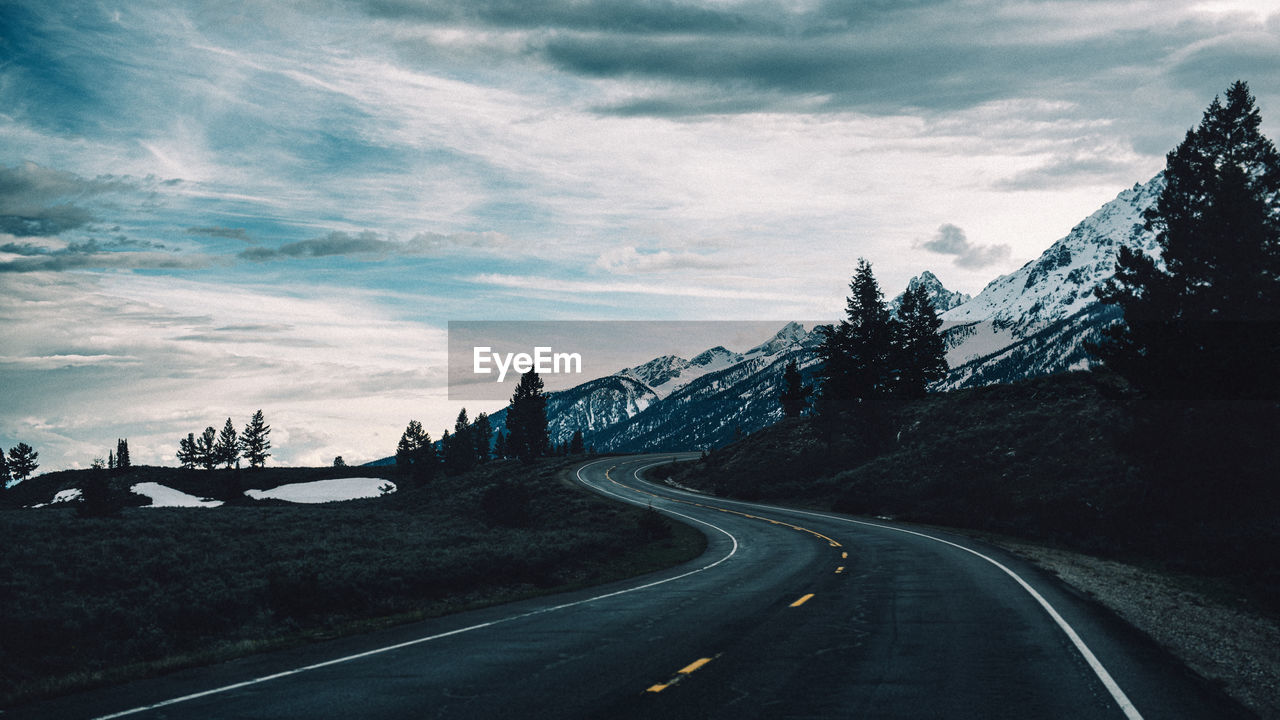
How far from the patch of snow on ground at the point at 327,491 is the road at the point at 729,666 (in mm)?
75624

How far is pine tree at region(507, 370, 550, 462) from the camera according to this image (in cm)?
8775

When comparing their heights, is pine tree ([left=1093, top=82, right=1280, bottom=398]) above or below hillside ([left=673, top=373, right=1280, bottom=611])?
above

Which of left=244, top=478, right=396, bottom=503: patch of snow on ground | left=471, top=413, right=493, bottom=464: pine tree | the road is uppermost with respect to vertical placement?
left=471, top=413, right=493, bottom=464: pine tree

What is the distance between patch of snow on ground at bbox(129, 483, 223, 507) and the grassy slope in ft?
167

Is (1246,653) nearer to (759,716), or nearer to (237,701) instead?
(759,716)

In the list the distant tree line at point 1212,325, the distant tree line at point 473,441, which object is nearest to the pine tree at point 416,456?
the distant tree line at point 473,441

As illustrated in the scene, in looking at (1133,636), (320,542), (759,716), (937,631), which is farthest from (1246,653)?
(320,542)

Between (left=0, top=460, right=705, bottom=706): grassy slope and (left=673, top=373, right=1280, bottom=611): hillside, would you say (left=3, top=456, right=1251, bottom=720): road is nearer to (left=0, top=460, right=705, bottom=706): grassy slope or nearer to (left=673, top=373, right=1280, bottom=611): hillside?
(left=0, top=460, right=705, bottom=706): grassy slope

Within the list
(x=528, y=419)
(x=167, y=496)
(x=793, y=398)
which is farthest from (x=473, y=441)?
(x=793, y=398)

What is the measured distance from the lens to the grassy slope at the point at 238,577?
13.1 m

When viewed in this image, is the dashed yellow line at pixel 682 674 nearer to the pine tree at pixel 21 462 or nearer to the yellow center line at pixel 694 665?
the yellow center line at pixel 694 665

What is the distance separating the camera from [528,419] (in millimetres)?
87812

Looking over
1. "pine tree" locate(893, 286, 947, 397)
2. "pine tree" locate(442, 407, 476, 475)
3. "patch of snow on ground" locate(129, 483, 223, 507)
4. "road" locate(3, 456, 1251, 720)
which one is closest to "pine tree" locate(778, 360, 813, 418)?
"pine tree" locate(893, 286, 947, 397)

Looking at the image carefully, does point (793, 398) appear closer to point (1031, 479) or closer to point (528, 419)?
point (528, 419)
